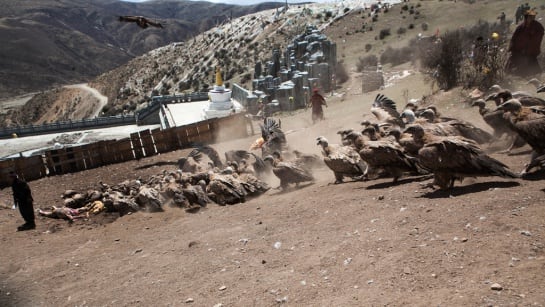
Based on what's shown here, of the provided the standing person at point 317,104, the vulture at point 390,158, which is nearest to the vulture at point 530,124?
the vulture at point 390,158

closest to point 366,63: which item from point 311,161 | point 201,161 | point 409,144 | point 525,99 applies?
point 201,161

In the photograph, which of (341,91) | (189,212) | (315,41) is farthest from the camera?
(315,41)

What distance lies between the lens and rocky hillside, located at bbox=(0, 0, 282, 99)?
94500 millimetres

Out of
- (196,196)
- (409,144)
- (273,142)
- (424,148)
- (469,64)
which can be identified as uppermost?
(469,64)

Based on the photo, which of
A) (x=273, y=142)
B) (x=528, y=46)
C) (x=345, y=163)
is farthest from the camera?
(x=528, y=46)

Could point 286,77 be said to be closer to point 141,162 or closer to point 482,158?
point 141,162

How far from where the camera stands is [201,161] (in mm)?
13328

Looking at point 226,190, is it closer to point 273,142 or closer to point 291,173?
point 291,173

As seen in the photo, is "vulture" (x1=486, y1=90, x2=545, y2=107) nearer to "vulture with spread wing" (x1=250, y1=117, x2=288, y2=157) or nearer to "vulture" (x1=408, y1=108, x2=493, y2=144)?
"vulture" (x1=408, y1=108, x2=493, y2=144)

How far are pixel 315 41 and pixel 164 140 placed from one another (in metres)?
18.1

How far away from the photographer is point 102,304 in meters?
5.48

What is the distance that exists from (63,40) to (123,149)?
119 meters

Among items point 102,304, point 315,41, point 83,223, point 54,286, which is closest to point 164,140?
point 83,223

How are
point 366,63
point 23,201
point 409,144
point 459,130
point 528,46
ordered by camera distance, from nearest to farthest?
1. point 409,144
2. point 459,130
3. point 23,201
4. point 528,46
5. point 366,63
